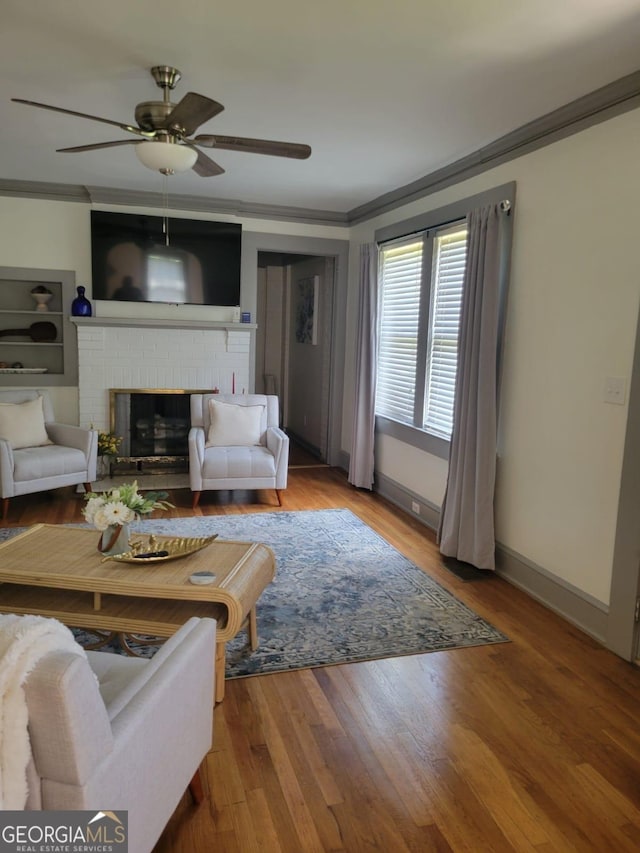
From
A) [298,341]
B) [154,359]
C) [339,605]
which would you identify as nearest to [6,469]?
[154,359]

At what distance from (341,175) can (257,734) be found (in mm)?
3933

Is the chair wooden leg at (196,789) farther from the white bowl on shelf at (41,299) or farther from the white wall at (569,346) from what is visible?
the white bowl on shelf at (41,299)

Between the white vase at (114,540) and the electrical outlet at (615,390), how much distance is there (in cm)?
235

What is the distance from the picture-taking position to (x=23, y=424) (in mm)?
4852

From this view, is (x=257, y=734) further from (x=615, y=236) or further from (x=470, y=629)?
(x=615, y=236)

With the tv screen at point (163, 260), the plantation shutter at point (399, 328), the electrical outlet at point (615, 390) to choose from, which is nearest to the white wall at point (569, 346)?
the electrical outlet at point (615, 390)

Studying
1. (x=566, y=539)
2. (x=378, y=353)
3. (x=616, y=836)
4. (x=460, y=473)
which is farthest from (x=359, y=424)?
(x=616, y=836)

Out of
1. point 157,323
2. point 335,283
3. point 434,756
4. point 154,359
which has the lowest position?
point 434,756

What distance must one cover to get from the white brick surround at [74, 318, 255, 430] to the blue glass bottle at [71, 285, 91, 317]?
0.08 m

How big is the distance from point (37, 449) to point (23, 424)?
0.74 ft

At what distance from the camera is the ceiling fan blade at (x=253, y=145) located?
9.21 feet

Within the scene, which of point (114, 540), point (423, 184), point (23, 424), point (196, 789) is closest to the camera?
point (196, 789)

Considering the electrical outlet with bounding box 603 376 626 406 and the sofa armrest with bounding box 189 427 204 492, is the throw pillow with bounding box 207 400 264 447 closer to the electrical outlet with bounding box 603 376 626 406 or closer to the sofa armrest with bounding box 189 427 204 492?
the sofa armrest with bounding box 189 427 204 492

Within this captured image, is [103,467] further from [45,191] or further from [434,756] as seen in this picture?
[434,756]
